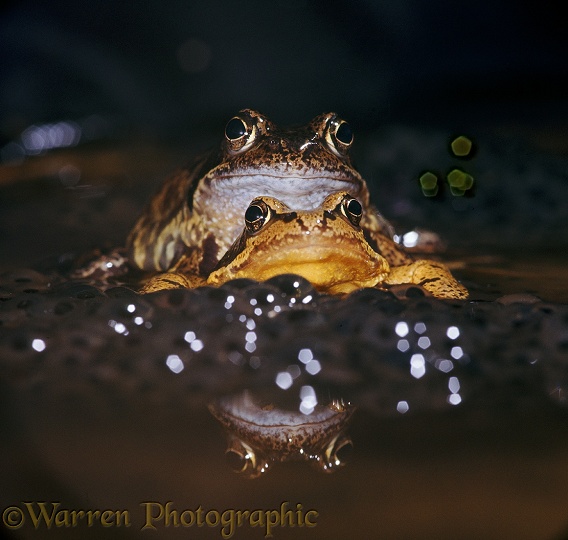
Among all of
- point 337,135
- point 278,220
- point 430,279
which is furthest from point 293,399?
point 337,135

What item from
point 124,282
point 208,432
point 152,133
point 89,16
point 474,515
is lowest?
point 474,515

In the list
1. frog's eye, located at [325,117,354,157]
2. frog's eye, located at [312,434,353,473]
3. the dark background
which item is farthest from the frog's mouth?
Answer: the dark background

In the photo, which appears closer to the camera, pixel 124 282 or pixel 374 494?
pixel 374 494

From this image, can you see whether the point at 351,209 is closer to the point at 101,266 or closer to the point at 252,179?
the point at 252,179

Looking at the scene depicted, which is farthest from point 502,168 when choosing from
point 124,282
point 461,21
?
point 124,282

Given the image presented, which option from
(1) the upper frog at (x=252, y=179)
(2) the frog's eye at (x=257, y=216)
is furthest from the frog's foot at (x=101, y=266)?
(2) the frog's eye at (x=257, y=216)

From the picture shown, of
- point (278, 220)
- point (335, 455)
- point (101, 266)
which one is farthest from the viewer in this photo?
point (101, 266)

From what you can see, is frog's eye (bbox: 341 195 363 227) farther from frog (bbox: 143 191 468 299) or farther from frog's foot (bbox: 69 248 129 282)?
frog's foot (bbox: 69 248 129 282)

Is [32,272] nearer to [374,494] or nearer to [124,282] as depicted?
[124,282]
